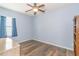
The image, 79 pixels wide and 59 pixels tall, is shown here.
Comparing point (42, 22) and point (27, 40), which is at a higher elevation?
point (42, 22)

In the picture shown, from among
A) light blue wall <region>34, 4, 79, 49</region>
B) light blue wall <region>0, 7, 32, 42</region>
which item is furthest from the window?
light blue wall <region>34, 4, 79, 49</region>

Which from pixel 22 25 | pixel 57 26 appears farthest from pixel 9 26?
pixel 57 26

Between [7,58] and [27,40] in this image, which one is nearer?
[7,58]

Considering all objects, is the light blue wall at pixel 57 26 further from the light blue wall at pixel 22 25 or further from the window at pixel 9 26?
the window at pixel 9 26

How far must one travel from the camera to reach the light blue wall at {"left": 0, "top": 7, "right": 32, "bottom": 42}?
2.24 meters

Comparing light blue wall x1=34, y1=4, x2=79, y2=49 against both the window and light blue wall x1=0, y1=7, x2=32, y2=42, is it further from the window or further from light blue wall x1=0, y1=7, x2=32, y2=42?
the window

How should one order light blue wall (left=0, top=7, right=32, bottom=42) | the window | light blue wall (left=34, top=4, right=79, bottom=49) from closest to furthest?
1. light blue wall (left=34, top=4, right=79, bottom=49)
2. the window
3. light blue wall (left=0, top=7, right=32, bottom=42)

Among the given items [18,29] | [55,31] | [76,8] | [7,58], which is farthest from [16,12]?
[7,58]

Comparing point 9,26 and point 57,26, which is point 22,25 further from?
point 57,26

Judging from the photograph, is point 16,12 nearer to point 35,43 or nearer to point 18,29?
point 18,29

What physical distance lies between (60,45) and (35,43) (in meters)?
0.75

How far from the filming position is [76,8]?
1762mm

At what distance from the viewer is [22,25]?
252 centimetres

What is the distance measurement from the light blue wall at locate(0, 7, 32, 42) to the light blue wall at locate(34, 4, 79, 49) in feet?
0.67
